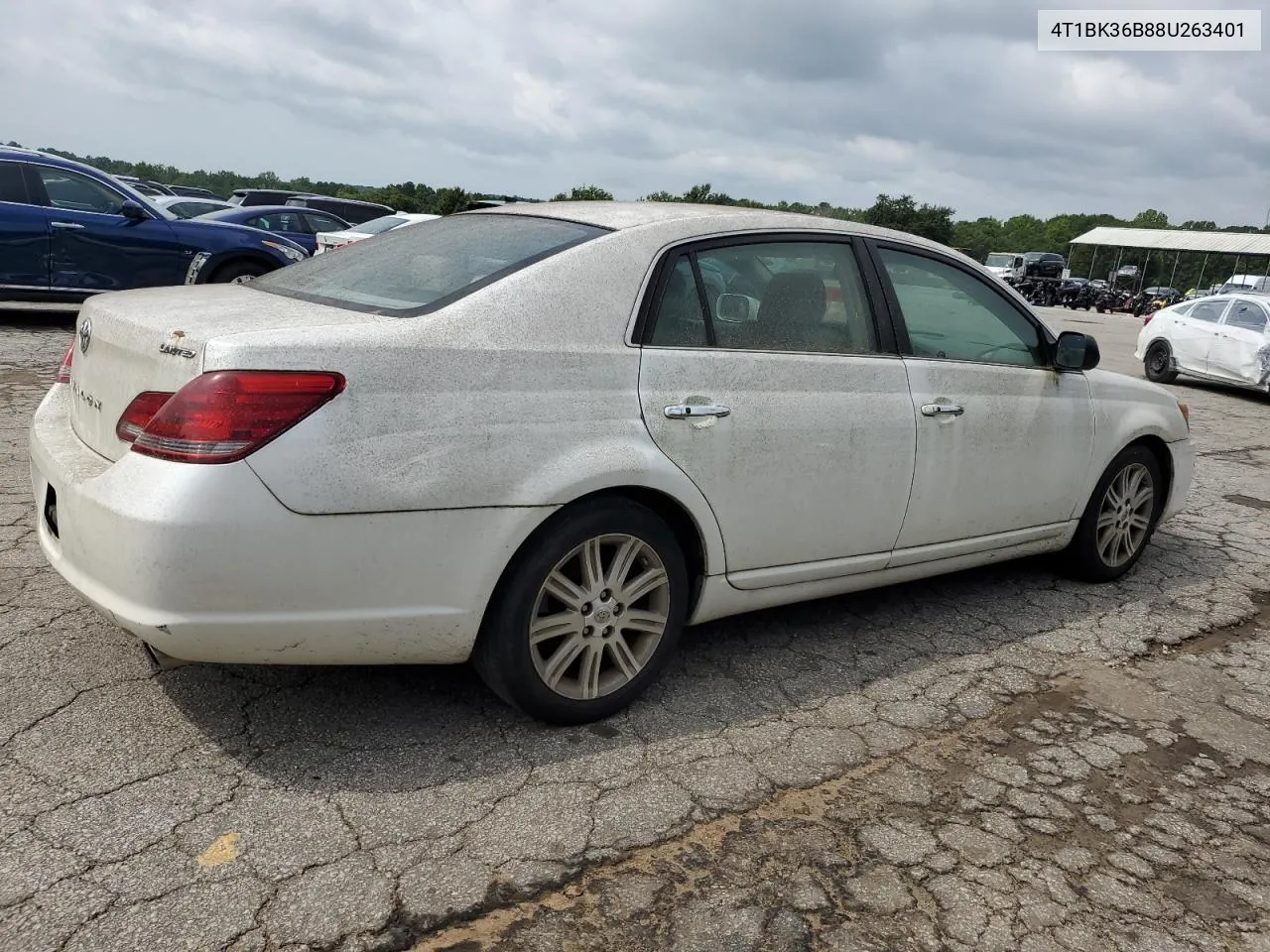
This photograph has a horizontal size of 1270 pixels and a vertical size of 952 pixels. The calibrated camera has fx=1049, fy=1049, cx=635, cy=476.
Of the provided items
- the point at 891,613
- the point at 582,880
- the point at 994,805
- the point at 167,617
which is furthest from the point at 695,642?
the point at 167,617

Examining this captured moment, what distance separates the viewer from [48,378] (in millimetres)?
7895

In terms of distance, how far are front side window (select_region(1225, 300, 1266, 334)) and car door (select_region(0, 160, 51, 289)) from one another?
1433 centimetres

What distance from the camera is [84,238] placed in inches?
397

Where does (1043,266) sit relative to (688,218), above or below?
below

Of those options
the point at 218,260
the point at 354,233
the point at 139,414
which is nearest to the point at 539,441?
the point at 139,414

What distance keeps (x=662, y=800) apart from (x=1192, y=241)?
2777 inches

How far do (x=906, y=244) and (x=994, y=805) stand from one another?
7.13ft

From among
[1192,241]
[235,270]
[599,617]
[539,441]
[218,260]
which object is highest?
[1192,241]

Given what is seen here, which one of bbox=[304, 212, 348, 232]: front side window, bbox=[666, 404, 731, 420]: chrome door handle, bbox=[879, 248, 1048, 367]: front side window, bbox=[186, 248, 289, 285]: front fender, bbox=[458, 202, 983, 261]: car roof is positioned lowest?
bbox=[186, 248, 289, 285]: front fender

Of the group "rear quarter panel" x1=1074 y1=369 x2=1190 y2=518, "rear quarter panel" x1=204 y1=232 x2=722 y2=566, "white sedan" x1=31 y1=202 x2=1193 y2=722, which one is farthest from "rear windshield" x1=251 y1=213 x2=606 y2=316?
"rear quarter panel" x1=1074 y1=369 x2=1190 y2=518

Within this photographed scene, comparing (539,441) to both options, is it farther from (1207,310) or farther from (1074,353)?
(1207,310)

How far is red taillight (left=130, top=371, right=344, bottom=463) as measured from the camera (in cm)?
253

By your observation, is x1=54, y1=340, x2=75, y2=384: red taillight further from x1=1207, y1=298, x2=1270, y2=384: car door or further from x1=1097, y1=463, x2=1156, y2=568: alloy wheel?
x1=1207, y1=298, x2=1270, y2=384: car door

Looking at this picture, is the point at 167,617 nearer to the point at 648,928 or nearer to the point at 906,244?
the point at 648,928
